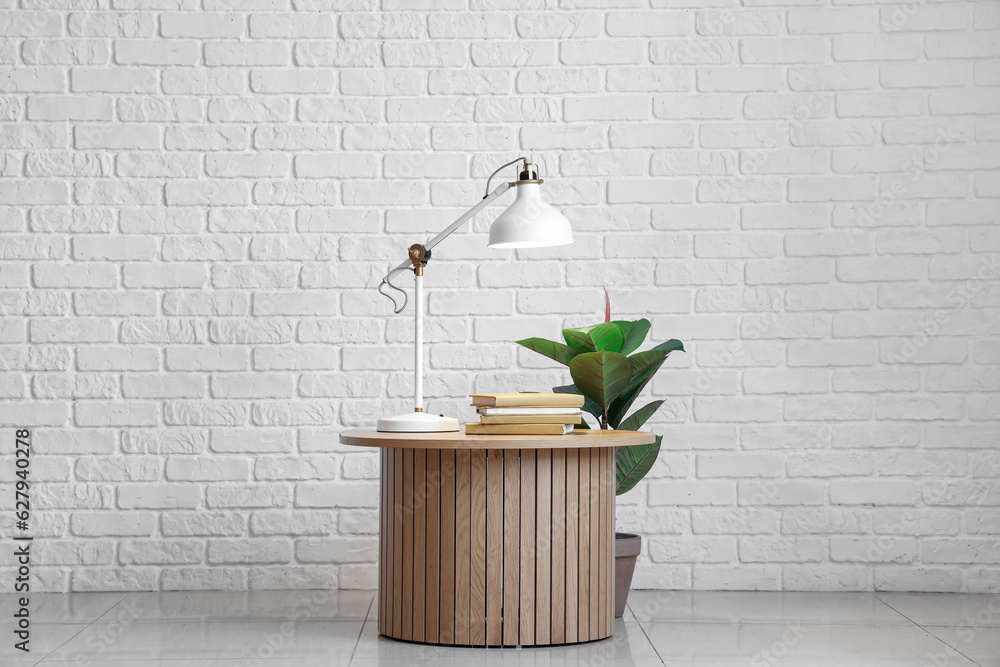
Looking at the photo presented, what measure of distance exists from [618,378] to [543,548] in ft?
1.86

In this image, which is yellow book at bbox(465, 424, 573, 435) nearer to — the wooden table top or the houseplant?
the wooden table top

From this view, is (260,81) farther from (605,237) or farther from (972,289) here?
(972,289)

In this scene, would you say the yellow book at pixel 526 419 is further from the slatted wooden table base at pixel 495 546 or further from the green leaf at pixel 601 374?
the green leaf at pixel 601 374

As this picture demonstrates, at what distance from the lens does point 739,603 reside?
289 centimetres

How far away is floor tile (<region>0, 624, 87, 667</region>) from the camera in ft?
7.36

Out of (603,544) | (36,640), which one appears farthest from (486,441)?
(36,640)

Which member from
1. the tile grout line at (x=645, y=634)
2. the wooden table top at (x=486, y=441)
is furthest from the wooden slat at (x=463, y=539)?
the tile grout line at (x=645, y=634)

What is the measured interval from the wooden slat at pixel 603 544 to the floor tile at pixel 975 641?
2.93ft

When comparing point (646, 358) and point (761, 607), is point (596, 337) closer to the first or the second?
point (646, 358)

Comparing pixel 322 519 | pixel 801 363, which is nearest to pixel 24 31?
pixel 322 519

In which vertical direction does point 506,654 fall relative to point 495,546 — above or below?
below

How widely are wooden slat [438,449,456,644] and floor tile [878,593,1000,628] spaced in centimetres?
137

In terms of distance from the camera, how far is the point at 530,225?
2.30 m

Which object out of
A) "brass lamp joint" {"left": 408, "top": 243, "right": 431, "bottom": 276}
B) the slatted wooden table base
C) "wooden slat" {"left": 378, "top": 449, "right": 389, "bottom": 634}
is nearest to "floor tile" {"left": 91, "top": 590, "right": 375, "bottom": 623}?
"wooden slat" {"left": 378, "top": 449, "right": 389, "bottom": 634}
